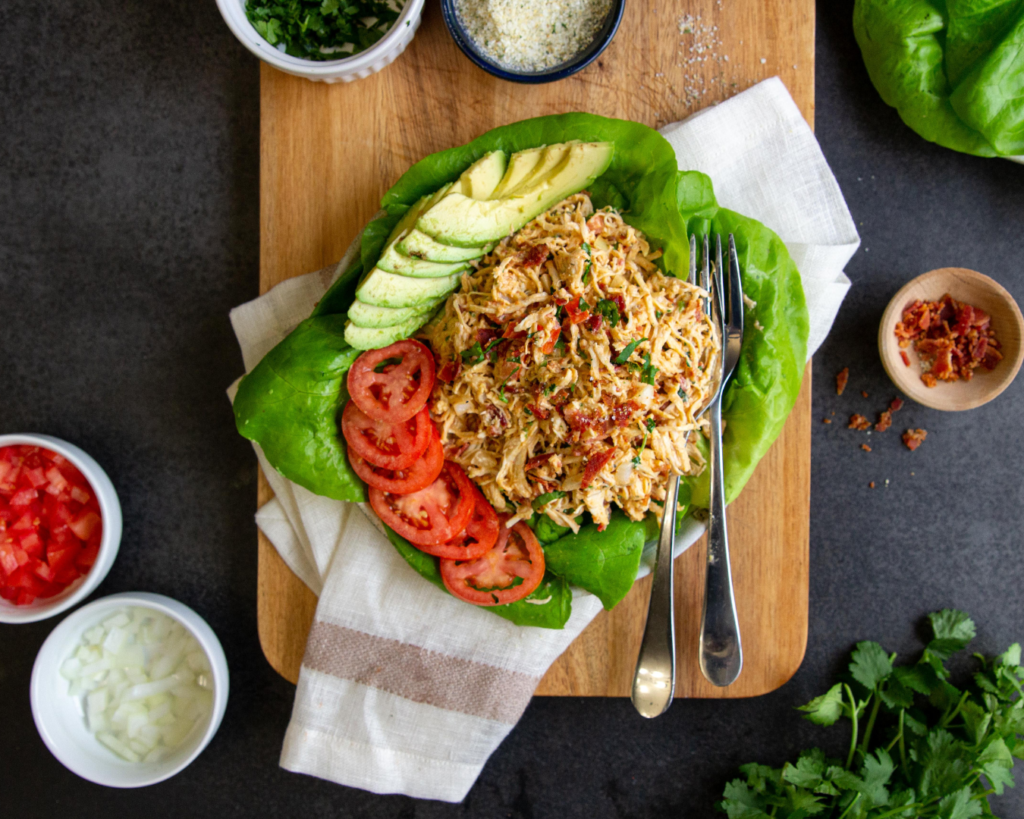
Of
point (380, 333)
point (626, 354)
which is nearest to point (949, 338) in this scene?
point (626, 354)

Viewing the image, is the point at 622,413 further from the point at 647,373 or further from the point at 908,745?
the point at 908,745

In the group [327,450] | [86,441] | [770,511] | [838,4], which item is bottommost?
[86,441]

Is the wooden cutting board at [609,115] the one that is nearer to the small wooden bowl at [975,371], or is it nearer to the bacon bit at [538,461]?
the small wooden bowl at [975,371]

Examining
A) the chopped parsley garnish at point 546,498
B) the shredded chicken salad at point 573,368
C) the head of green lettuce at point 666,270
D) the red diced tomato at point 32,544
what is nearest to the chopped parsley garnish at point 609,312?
the shredded chicken salad at point 573,368

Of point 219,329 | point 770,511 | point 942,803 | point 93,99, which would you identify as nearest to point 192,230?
point 219,329

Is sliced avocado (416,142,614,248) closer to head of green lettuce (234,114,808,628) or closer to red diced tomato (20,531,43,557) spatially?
head of green lettuce (234,114,808,628)

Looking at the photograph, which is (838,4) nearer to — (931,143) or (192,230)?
(931,143)
